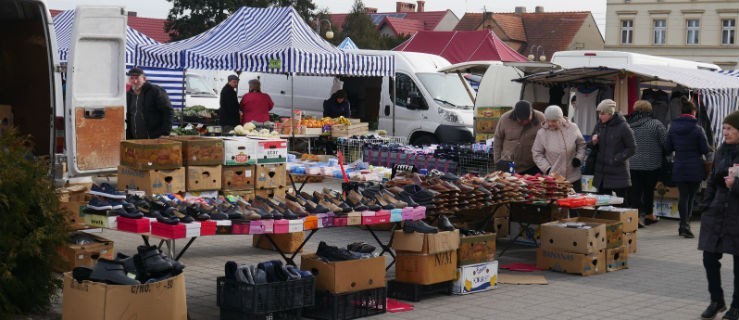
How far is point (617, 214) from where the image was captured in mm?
11344

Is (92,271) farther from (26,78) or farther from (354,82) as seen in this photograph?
(354,82)

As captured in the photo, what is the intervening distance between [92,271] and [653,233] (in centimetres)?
876

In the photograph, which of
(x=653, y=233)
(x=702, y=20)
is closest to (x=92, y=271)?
(x=653, y=233)

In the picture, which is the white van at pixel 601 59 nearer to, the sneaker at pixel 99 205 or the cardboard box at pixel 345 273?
the cardboard box at pixel 345 273

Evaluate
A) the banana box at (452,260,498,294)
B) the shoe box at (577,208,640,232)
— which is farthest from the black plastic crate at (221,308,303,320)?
the shoe box at (577,208,640,232)

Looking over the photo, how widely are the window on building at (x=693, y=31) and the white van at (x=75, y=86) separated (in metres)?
66.9

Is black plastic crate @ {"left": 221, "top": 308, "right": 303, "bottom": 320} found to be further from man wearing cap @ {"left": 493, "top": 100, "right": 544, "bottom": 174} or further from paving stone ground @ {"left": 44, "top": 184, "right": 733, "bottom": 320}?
man wearing cap @ {"left": 493, "top": 100, "right": 544, "bottom": 174}

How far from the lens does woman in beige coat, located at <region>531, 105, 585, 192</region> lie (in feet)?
39.6

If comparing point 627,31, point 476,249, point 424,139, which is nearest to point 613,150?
point 476,249

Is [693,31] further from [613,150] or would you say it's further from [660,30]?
[613,150]

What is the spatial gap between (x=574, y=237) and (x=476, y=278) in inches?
59.9

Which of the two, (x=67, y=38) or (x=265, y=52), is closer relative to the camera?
(x=265, y=52)

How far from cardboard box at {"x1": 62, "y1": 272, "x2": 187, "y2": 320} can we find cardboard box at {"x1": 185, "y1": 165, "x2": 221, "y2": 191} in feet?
13.5

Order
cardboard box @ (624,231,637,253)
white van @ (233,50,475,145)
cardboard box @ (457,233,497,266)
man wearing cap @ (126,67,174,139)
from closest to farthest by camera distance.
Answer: cardboard box @ (457,233,497,266)
cardboard box @ (624,231,637,253)
man wearing cap @ (126,67,174,139)
white van @ (233,50,475,145)
